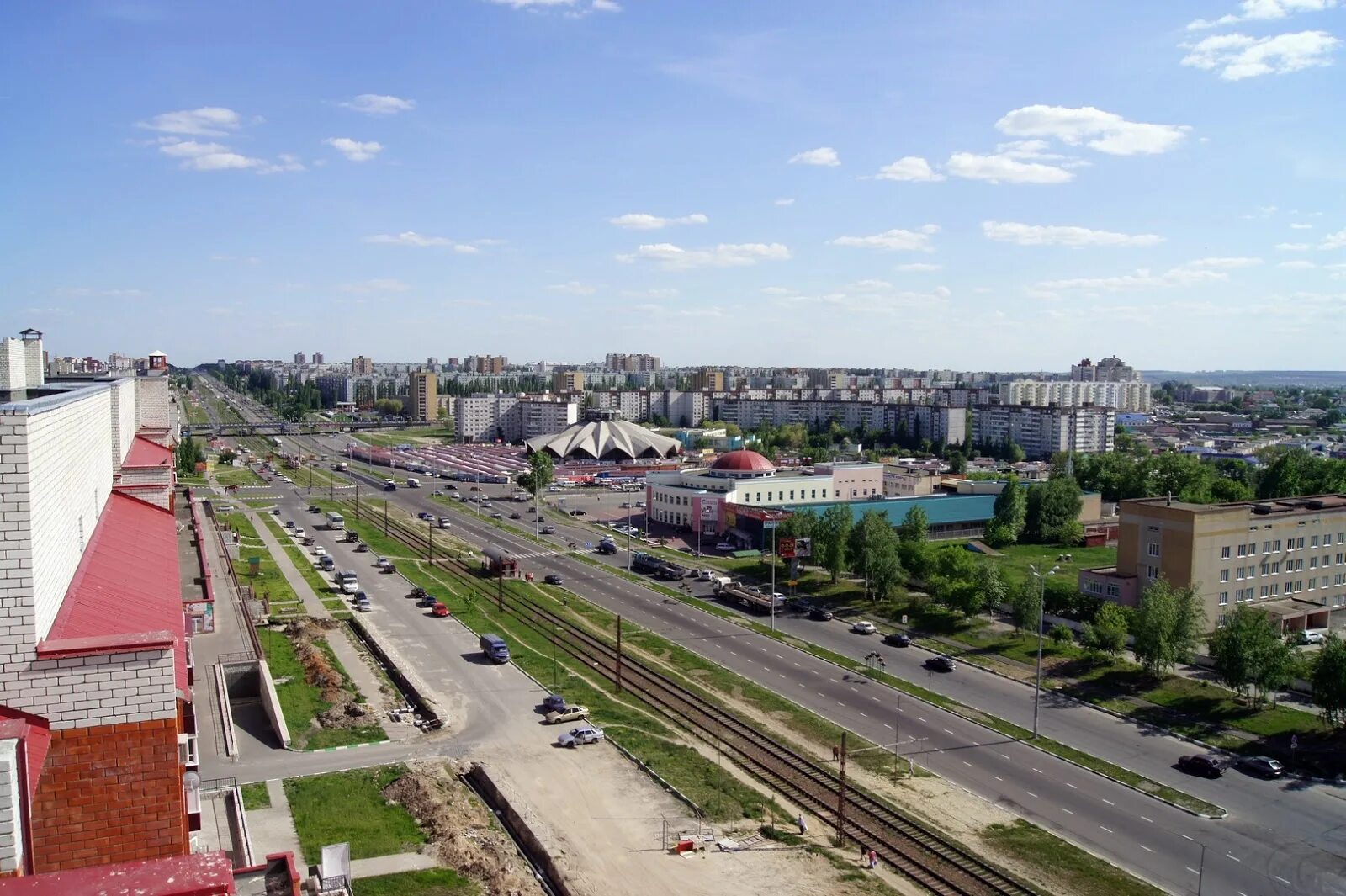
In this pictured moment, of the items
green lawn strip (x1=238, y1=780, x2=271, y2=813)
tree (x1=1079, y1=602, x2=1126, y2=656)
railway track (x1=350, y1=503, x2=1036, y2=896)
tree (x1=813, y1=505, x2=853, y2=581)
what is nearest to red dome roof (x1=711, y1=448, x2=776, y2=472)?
tree (x1=813, y1=505, x2=853, y2=581)

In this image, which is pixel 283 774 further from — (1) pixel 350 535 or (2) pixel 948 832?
(1) pixel 350 535

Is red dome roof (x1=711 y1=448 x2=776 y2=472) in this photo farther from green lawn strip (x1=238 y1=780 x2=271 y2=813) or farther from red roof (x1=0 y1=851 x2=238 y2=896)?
red roof (x1=0 y1=851 x2=238 y2=896)

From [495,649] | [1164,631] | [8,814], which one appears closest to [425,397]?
[495,649]

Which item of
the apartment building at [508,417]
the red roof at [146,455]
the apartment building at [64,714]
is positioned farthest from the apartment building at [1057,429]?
the apartment building at [64,714]

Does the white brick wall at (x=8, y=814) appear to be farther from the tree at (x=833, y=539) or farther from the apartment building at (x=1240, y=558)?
the apartment building at (x=1240, y=558)

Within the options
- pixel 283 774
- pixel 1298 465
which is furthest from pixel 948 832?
pixel 1298 465
